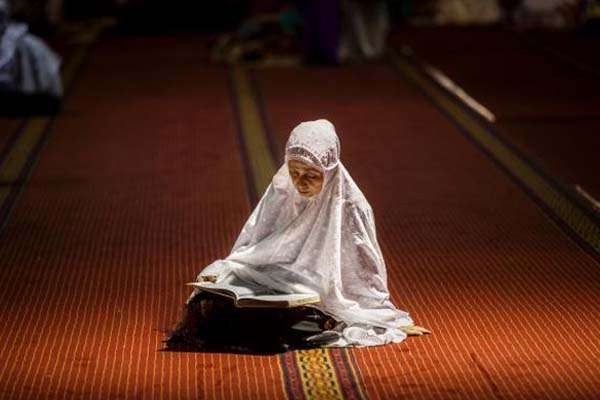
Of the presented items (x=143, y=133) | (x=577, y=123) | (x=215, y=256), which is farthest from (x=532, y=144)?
(x=215, y=256)

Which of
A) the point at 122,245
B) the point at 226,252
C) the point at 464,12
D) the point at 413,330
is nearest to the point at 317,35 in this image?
the point at 464,12

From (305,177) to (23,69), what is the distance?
5121 mm

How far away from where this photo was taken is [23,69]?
28.4ft

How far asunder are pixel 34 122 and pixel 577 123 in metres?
3.46

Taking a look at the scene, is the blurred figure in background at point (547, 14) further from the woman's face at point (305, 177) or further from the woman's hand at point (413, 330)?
the woman's face at point (305, 177)

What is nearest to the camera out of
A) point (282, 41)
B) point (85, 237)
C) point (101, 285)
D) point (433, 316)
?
point (433, 316)

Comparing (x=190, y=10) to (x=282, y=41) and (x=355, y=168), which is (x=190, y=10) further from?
(x=355, y=168)

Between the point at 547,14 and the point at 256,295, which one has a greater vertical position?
the point at 256,295

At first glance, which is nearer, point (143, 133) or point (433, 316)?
point (433, 316)

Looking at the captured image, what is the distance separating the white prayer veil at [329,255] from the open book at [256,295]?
40 mm

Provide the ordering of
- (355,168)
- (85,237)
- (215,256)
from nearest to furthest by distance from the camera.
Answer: (215,256) < (85,237) < (355,168)

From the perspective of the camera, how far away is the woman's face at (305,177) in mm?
3912

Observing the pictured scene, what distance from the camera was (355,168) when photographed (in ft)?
22.7

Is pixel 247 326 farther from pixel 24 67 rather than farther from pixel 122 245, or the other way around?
pixel 24 67
